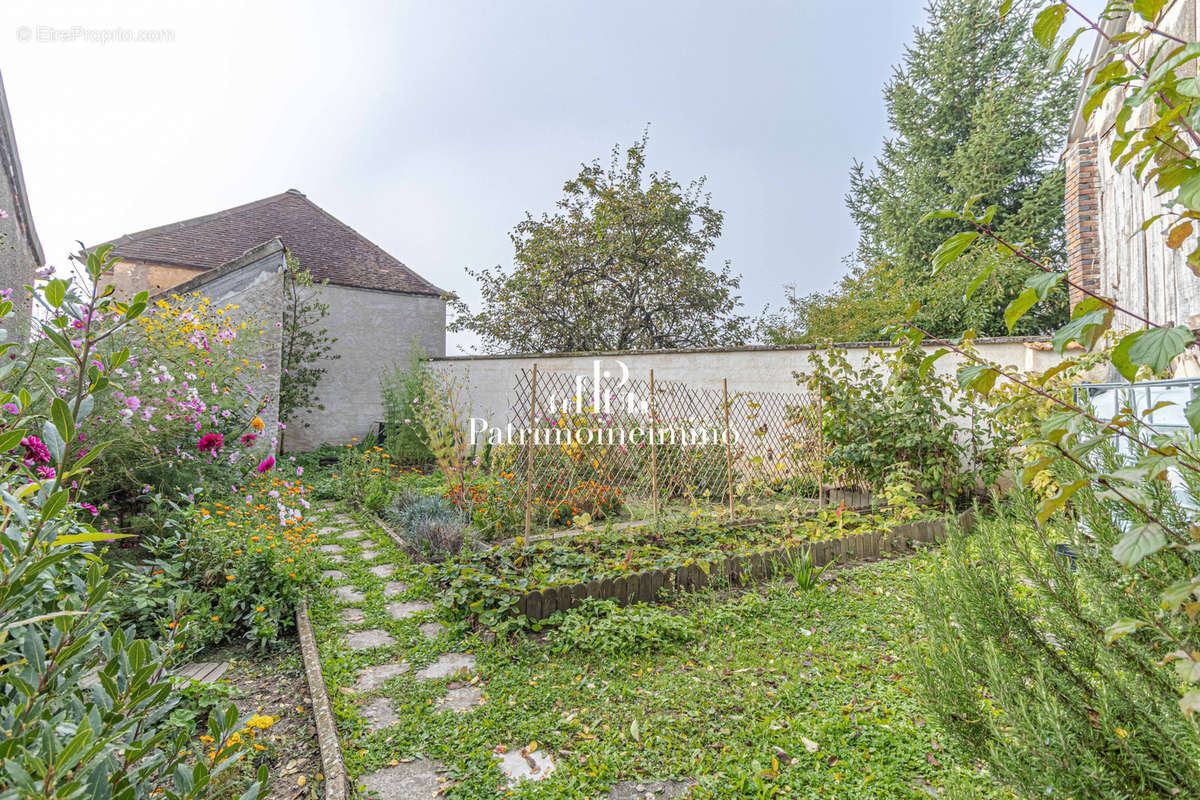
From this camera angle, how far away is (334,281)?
1248 cm

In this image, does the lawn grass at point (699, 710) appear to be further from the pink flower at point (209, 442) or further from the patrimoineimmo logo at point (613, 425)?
the patrimoineimmo logo at point (613, 425)

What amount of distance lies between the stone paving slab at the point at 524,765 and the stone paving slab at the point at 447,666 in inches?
31.1

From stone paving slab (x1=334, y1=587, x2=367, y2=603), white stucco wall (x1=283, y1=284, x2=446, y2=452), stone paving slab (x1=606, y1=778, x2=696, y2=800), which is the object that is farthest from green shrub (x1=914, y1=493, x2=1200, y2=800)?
white stucco wall (x1=283, y1=284, x2=446, y2=452)

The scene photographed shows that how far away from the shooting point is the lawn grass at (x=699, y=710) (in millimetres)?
2156

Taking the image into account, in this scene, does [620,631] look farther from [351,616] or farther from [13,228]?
[13,228]

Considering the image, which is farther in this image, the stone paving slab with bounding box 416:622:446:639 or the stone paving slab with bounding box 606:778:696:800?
the stone paving slab with bounding box 416:622:446:639

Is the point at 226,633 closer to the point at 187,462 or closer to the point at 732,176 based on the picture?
the point at 187,462

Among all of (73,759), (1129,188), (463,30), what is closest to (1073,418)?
(73,759)

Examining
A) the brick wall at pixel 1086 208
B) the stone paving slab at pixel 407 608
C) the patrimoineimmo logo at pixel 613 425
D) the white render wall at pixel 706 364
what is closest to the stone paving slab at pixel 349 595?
the stone paving slab at pixel 407 608

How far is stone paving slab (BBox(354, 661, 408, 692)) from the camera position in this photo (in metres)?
2.91

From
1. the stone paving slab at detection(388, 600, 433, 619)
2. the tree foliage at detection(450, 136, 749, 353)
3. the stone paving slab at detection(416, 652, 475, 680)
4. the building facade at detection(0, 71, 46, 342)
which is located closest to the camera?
the stone paving slab at detection(416, 652, 475, 680)

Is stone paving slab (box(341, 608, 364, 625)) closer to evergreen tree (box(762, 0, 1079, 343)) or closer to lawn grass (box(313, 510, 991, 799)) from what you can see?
lawn grass (box(313, 510, 991, 799))

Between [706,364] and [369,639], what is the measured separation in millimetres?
6586

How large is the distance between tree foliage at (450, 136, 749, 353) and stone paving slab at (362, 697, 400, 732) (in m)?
12.7
